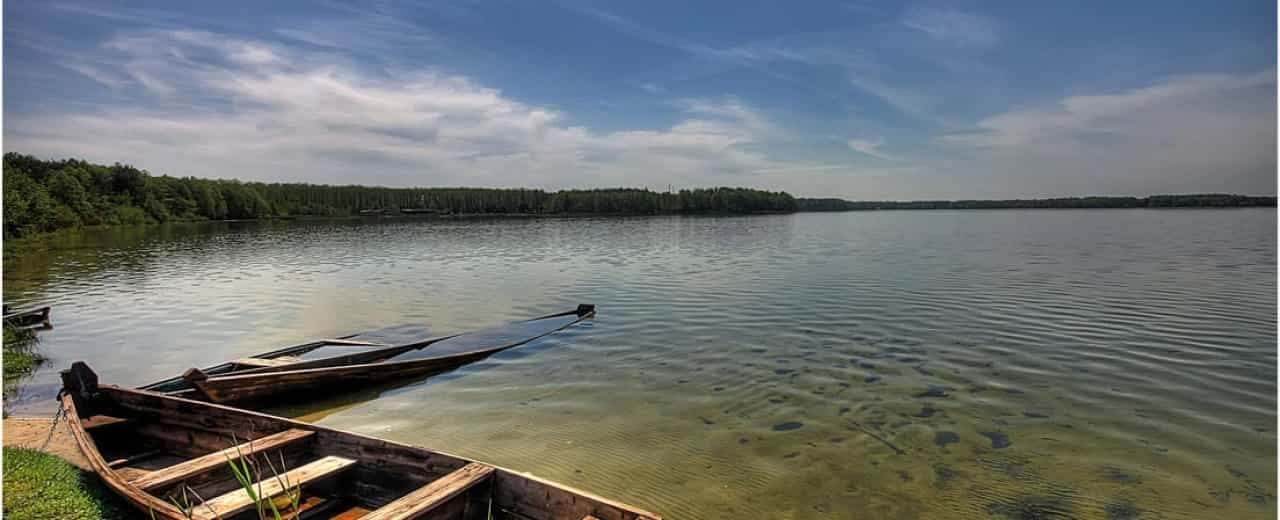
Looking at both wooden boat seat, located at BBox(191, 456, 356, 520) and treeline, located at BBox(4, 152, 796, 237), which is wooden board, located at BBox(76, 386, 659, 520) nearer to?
wooden boat seat, located at BBox(191, 456, 356, 520)

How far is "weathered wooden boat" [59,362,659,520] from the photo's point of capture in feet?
16.8

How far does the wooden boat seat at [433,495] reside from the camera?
491 centimetres

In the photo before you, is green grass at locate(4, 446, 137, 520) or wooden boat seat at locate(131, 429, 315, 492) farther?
wooden boat seat at locate(131, 429, 315, 492)

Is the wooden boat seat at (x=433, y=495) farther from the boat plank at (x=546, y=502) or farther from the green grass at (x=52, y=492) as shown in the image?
the green grass at (x=52, y=492)

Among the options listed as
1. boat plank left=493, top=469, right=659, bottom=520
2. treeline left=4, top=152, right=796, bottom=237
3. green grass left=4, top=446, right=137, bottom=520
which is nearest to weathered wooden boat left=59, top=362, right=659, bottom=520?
boat plank left=493, top=469, right=659, bottom=520

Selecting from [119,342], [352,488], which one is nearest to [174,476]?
[352,488]

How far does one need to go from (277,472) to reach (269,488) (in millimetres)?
762

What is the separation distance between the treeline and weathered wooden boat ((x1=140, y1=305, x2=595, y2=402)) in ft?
147

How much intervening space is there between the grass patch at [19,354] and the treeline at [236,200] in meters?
37.2

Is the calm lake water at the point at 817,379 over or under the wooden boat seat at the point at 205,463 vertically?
under

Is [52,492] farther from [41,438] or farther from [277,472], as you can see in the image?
[41,438]

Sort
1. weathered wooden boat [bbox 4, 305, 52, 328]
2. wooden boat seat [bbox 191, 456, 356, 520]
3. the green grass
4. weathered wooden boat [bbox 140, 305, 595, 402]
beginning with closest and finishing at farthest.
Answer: wooden boat seat [bbox 191, 456, 356, 520] → the green grass → weathered wooden boat [bbox 140, 305, 595, 402] → weathered wooden boat [bbox 4, 305, 52, 328]

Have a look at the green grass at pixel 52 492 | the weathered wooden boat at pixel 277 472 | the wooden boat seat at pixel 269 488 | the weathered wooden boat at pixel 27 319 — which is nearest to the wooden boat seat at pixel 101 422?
the weathered wooden boat at pixel 277 472

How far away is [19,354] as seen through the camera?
1321 centimetres
